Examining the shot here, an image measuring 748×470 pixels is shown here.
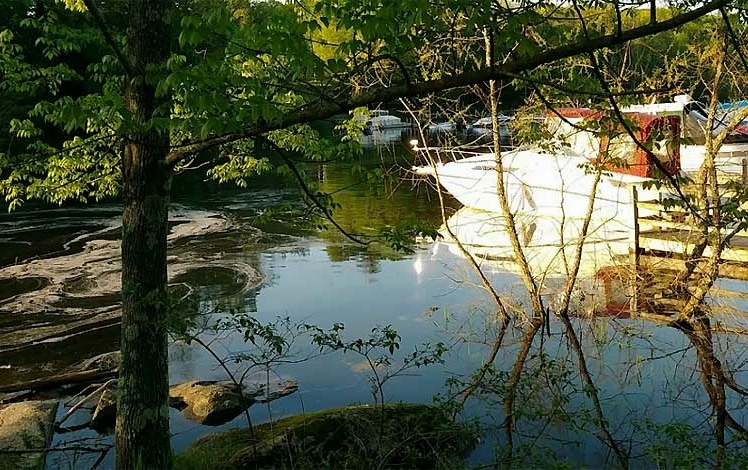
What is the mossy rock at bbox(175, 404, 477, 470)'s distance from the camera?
5.52m

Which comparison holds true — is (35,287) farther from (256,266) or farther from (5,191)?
(5,191)

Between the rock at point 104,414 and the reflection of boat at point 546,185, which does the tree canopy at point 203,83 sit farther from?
the reflection of boat at point 546,185

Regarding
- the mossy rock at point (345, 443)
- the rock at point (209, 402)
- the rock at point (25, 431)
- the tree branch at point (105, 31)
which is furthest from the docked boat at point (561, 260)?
the tree branch at point (105, 31)

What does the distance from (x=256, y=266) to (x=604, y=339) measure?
22.6 ft

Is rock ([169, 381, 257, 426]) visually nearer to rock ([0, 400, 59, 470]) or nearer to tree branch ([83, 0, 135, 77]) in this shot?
rock ([0, 400, 59, 470])

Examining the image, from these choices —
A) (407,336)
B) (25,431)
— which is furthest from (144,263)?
(407,336)

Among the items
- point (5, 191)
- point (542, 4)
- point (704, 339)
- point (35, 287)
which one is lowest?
point (704, 339)

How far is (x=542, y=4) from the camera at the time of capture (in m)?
3.99

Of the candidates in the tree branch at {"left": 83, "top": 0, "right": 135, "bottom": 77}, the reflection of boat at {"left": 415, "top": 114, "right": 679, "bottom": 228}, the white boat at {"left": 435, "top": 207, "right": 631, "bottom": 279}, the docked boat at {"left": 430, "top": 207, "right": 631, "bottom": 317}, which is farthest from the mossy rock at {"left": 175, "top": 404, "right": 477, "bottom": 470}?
the reflection of boat at {"left": 415, "top": 114, "right": 679, "bottom": 228}

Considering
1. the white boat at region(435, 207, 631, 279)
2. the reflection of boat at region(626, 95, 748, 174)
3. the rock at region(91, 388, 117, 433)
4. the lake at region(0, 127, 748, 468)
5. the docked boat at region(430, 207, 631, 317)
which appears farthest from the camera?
the reflection of boat at region(626, 95, 748, 174)

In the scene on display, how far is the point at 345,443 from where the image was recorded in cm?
576

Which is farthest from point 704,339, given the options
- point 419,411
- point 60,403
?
point 60,403

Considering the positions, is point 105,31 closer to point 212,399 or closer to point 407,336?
point 212,399

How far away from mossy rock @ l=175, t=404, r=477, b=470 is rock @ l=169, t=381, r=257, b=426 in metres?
0.78
